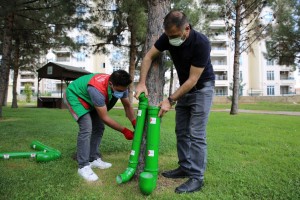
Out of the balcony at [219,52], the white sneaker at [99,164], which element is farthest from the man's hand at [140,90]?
the balcony at [219,52]

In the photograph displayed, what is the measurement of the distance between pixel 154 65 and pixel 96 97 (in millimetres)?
694

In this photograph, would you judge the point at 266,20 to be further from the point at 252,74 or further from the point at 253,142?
the point at 252,74

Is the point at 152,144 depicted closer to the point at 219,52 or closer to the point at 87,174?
the point at 87,174

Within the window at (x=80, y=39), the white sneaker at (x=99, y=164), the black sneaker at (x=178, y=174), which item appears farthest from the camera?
the window at (x=80, y=39)

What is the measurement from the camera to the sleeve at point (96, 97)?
2.92m

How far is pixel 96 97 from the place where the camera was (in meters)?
2.91

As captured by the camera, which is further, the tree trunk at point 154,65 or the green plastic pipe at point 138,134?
the tree trunk at point 154,65

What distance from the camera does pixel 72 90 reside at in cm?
321

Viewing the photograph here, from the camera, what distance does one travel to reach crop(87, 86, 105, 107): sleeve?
292cm

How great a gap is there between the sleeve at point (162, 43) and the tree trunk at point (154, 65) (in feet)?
0.76

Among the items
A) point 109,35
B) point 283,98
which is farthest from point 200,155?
point 283,98

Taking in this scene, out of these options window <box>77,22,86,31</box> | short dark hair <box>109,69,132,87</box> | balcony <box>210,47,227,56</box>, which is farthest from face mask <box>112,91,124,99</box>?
balcony <box>210,47,227,56</box>

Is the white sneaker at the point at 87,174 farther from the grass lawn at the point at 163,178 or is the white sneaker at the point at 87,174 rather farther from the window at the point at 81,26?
the window at the point at 81,26

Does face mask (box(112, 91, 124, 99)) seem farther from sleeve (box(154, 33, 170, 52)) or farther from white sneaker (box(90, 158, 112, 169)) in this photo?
white sneaker (box(90, 158, 112, 169))
